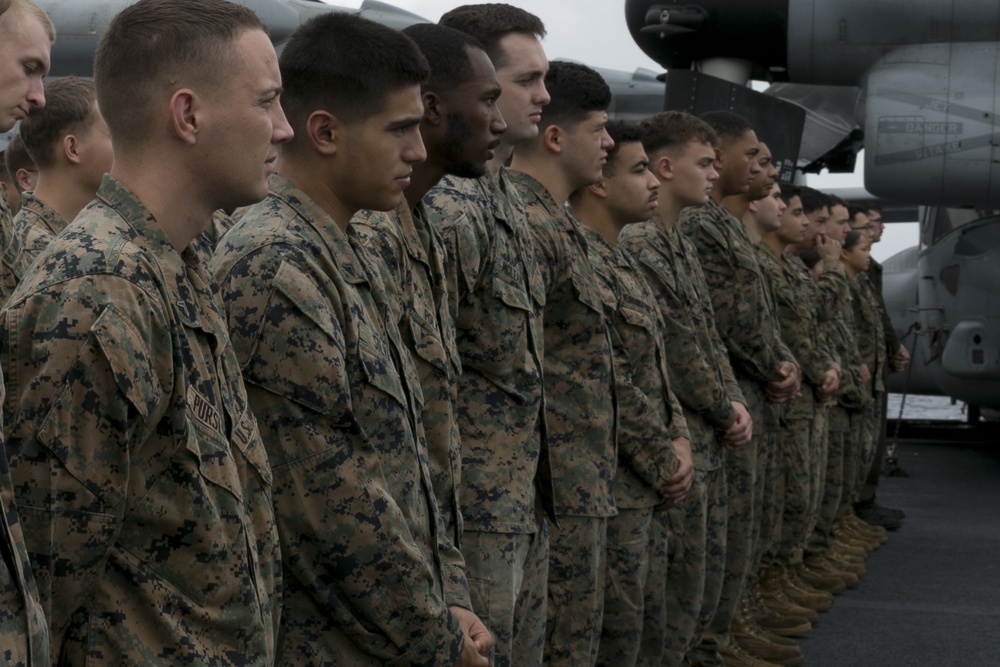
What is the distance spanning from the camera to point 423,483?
2.27m

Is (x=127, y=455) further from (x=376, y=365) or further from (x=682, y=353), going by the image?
(x=682, y=353)

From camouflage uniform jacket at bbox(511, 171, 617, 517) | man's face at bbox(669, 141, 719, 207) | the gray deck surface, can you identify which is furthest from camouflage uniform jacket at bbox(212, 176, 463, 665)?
the gray deck surface

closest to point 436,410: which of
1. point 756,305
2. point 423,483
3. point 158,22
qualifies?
point 423,483

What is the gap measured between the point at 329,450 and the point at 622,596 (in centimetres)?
193

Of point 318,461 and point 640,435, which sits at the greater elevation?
point 318,461

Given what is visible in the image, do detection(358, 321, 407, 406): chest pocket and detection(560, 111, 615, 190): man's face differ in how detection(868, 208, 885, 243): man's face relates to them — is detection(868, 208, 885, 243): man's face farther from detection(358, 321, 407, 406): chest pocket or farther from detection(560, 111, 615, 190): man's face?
detection(358, 321, 407, 406): chest pocket

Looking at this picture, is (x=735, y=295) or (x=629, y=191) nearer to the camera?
(x=629, y=191)

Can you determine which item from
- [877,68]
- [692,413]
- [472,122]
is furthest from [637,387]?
[877,68]

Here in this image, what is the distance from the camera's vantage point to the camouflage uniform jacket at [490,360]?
→ 292 cm

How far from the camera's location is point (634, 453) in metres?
3.90

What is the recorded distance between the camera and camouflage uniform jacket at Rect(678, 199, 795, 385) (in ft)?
17.4

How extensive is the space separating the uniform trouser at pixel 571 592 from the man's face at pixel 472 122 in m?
1.03

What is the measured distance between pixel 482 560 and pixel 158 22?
4.68 ft

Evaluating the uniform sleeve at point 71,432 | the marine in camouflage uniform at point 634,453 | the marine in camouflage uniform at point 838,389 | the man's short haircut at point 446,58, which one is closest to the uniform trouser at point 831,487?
the marine in camouflage uniform at point 838,389
